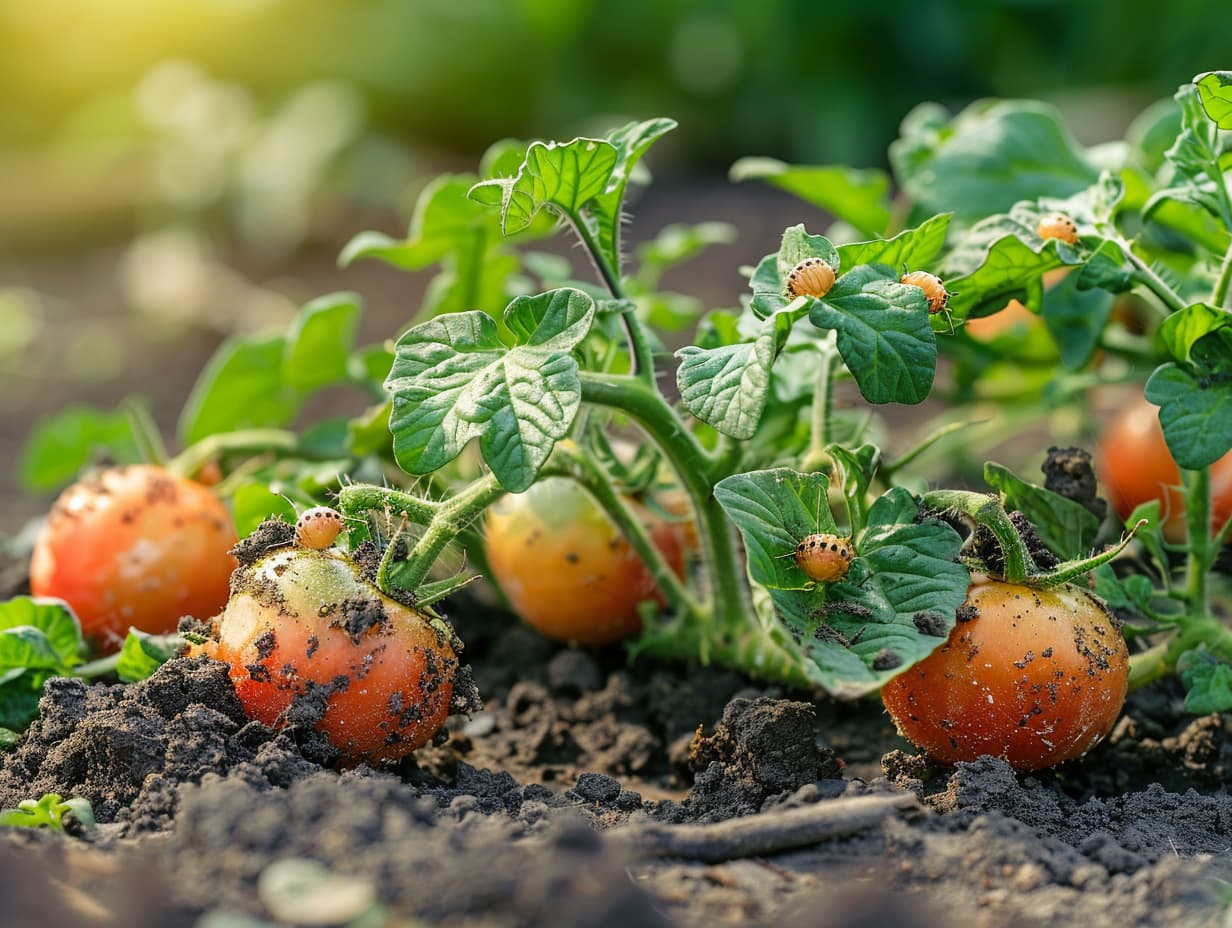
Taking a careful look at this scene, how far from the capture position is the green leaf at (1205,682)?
6.31ft

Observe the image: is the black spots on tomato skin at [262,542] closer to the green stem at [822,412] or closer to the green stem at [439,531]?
the green stem at [439,531]

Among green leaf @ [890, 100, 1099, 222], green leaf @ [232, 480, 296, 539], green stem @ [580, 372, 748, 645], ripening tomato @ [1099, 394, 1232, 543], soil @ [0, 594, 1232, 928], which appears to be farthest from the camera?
ripening tomato @ [1099, 394, 1232, 543]

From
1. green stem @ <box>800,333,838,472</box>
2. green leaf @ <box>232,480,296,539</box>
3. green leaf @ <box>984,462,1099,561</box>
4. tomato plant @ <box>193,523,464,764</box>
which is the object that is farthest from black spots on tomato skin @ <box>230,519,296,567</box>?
green leaf @ <box>984,462,1099,561</box>

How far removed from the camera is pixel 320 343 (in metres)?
2.63

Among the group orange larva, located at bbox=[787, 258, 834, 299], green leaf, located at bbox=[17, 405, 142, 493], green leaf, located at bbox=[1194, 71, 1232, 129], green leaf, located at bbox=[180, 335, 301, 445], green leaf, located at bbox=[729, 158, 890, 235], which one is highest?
green leaf, located at bbox=[1194, 71, 1232, 129]

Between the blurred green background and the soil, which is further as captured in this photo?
the blurred green background

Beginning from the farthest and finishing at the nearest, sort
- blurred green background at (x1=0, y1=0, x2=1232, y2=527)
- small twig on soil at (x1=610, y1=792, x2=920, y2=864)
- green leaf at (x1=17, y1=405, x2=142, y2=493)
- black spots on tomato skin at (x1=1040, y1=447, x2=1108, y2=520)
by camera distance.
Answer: blurred green background at (x1=0, y1=0, x2=1232, y2=527) → green leaf at (x1=17, y1=405, x2=142, y2=493) → black spots on tomato skin at (x1=1040, y1=447, x2=1108, y2=520) → small twig on soil at (x1=610, y1=792, x2=920, y2=864)

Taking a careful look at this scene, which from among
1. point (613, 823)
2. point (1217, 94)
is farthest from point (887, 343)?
point (613, 823)

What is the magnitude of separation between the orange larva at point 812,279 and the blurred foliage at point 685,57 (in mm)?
3984

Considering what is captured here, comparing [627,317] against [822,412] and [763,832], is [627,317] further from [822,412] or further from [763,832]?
[763,832]

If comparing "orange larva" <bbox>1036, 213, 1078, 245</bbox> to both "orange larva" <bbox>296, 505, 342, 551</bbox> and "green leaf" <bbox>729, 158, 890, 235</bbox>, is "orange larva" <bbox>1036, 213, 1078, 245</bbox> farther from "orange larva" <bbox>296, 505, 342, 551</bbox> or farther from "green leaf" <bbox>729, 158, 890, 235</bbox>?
"orange larva" <bbox>296, 505, 342, 551</bbox>

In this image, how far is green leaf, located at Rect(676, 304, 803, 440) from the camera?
1.63 metres

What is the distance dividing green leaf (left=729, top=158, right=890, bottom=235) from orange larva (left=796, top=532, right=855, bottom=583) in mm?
1057

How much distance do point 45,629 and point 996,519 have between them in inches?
63.0
